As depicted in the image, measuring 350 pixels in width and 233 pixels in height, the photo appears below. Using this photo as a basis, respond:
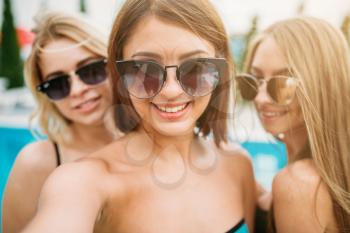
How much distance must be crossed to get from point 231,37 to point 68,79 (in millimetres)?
986

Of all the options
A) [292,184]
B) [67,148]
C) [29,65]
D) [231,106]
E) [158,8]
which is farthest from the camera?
[67,148]

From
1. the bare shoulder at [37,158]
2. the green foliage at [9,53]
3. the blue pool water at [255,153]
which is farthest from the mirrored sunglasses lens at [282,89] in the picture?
the green foliage at [9,53]

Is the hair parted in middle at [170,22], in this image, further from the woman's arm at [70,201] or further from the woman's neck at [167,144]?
the woman's arm at [70,201]

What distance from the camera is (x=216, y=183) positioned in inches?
59.2

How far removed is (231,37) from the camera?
5.74 ft

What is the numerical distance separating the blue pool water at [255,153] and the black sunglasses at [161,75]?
1524mm

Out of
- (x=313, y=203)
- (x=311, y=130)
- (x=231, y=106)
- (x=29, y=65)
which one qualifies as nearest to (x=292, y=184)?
(x=313, y=203)

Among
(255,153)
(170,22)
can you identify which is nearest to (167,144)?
(170,22)

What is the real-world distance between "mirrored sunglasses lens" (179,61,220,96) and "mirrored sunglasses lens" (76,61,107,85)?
81 centimetres

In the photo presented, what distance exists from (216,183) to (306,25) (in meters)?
0.89

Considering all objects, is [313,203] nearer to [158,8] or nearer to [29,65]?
[158,8]

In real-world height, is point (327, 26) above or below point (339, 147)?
above

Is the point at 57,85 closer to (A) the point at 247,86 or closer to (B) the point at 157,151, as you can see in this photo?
(B) the point at 157,151

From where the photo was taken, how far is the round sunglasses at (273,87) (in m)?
1.42
